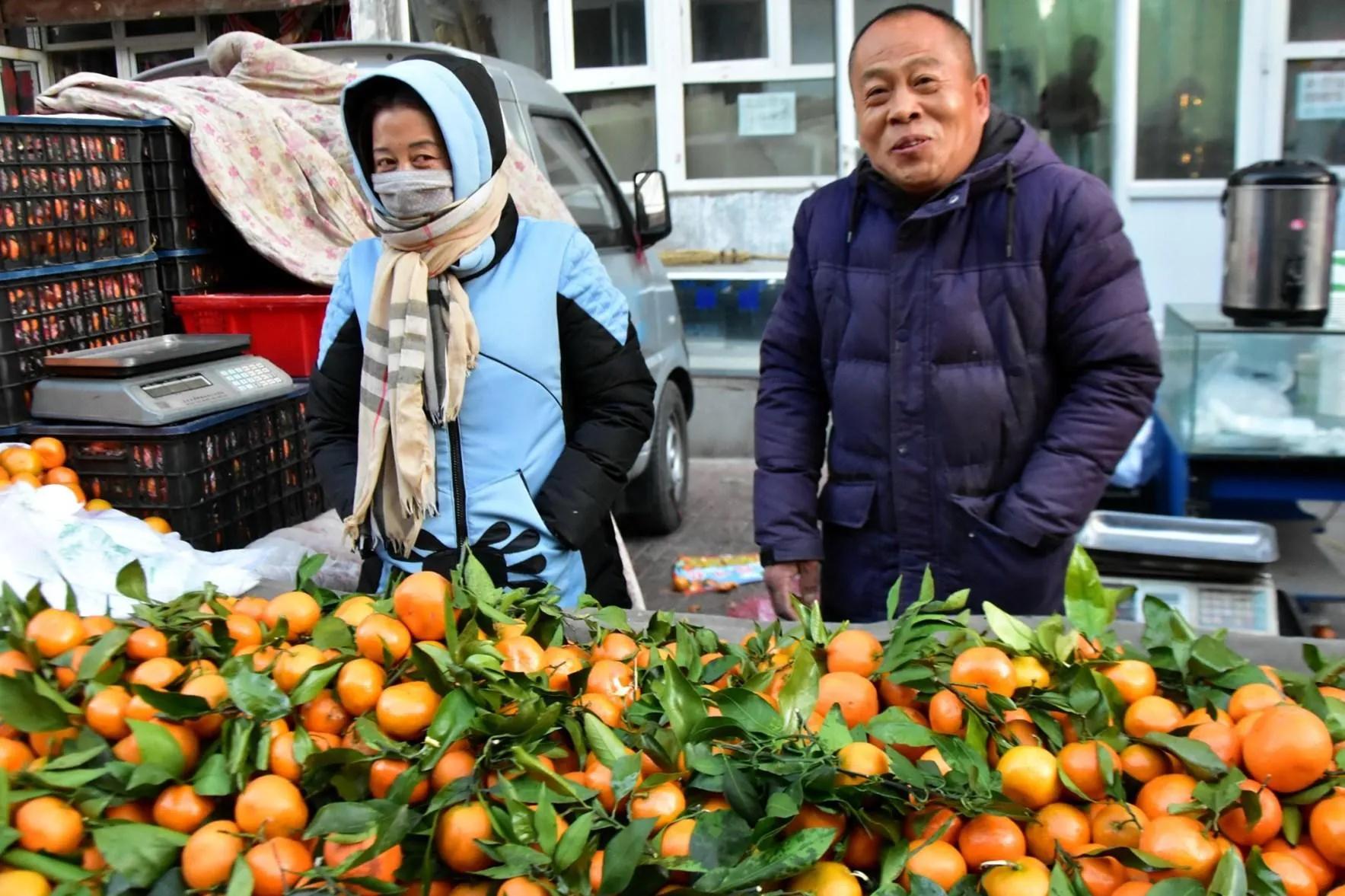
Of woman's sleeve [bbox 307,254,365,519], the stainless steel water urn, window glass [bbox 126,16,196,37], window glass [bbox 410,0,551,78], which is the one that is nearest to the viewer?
woman's sleeve [bbox 307,254,365,519]

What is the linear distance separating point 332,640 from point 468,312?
0.86m

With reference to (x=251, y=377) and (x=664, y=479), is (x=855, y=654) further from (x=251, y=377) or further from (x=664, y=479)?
(x=664, y=479)

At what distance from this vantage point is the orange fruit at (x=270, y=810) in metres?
1.31

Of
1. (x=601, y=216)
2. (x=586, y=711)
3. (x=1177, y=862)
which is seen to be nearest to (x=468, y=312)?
(x=586, y=711)

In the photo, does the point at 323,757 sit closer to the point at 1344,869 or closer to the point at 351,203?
the point at 1344,869

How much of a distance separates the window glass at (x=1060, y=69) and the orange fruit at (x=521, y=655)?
25.5 feet

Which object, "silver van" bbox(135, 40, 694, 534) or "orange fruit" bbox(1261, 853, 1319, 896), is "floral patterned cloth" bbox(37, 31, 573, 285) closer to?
"silver van" bbox(135, 40, 694, 534)

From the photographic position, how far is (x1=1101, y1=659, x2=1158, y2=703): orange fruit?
1.46 m

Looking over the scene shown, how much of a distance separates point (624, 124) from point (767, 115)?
3.80 ft

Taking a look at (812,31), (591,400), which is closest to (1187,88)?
(812,31)

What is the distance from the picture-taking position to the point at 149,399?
280 centimetres

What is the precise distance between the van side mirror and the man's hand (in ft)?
10.9

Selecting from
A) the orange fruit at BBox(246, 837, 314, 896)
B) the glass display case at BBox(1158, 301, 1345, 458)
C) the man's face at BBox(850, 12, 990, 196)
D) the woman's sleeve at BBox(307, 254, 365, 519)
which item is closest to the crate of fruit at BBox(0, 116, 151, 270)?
the woman's sleeve at BBox(307, 254, 365, 519)

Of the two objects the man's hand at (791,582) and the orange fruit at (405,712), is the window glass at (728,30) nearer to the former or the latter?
the man's hand at (791,582)
